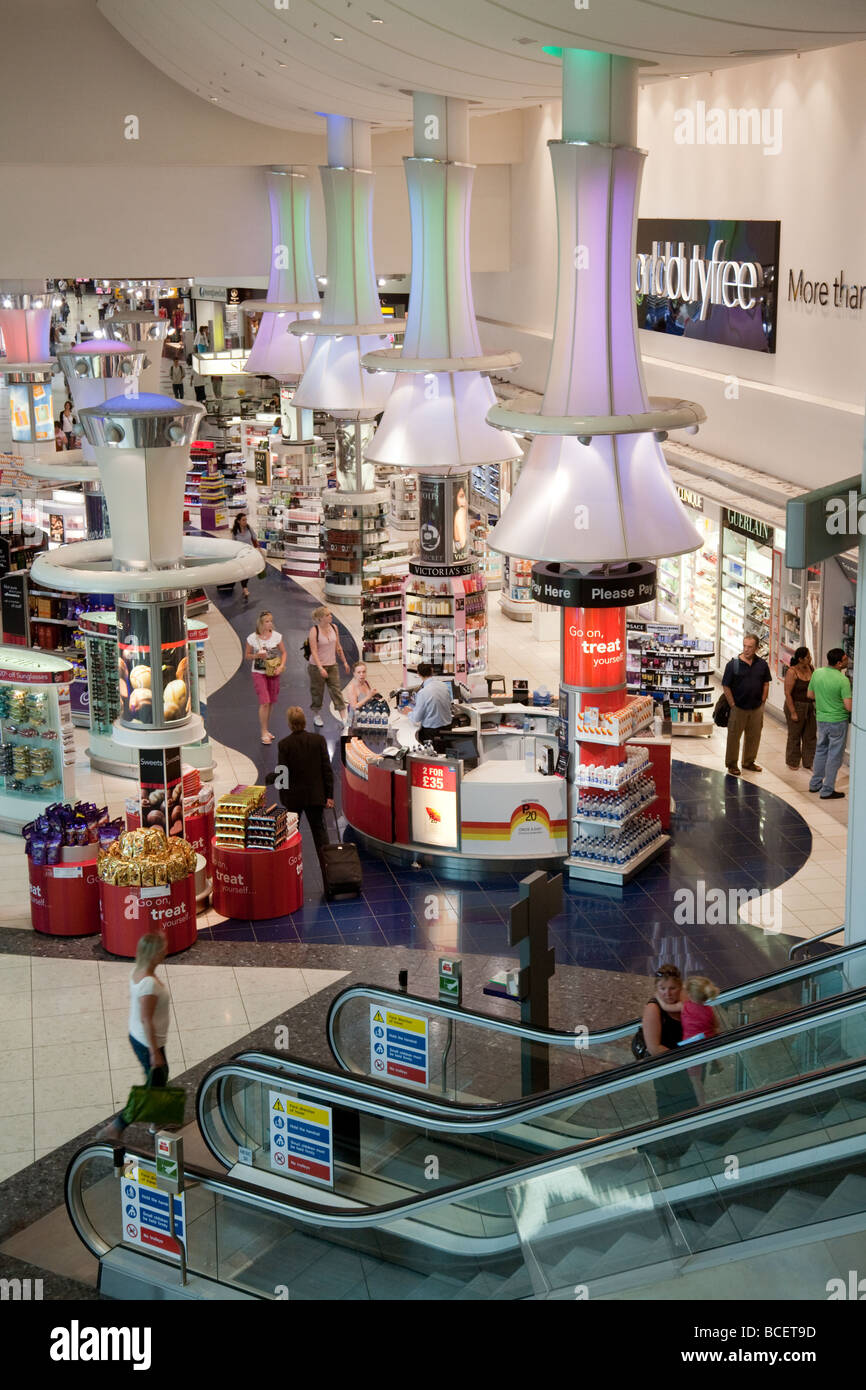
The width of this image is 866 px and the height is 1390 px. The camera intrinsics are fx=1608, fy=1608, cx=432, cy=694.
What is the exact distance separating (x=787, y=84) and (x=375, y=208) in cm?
874

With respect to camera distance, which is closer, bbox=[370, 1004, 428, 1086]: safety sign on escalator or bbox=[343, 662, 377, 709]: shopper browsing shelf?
bbox=[370, 1004, 428, 1086]: safety sign on escalator

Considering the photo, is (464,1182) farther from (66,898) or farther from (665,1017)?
(66,898)

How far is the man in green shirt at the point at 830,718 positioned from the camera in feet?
43.2

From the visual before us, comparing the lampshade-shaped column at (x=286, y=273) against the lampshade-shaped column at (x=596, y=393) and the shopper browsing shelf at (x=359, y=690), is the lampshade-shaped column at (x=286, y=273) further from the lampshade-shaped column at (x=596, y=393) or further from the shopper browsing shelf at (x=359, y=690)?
the lampshade-shaped column at (x=596, y=393)

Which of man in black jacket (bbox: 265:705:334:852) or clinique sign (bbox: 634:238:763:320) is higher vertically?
clinique sign (bbox: 634:238:763:320)

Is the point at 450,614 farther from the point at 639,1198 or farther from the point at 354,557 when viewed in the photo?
the point at 639,1198

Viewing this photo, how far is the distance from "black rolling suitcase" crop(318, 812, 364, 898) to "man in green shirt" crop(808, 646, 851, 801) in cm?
417

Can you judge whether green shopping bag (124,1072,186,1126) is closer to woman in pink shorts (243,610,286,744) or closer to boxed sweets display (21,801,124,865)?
boxed sweets display (21,801,124,865)

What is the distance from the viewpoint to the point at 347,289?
703 inches

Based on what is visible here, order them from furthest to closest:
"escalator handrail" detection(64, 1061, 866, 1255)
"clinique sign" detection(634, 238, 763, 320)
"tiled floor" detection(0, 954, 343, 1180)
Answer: "clinique sign" detection(634, 238, 763, 320)
"tiled floor" detection(0, 954, 343, 1180)
"escalator handrail" detection(64, 1061, 866, 1255)

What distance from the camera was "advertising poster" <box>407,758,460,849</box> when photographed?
40.4 feet

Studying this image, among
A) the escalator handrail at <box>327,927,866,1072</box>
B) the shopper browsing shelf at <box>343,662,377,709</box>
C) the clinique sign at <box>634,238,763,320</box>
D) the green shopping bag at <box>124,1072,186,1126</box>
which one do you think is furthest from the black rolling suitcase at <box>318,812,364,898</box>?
the clinique sign at <box>634,238,763,320</box>

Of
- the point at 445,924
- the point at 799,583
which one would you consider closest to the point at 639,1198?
the point at 445,924

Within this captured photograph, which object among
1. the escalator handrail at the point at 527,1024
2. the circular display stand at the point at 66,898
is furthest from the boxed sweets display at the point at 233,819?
the escalator handrail at the point at 527,1024
